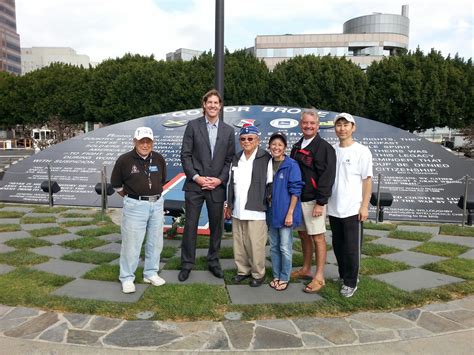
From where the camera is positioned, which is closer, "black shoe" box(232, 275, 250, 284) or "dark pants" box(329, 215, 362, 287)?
"dark pants" box(329, 215, 362, 287)

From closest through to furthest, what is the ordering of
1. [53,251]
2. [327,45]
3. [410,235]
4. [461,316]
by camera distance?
[461,316]
[53,251]
[410,235]
[327,45]

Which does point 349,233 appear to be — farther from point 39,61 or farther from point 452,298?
point 39,61

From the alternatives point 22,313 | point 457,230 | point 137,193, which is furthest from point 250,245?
point 457,230

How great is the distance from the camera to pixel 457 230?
256 inches

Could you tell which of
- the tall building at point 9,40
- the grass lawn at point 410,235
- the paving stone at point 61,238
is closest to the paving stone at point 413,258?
the grass lawn at point 410,235

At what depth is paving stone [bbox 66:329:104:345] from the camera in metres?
2.93

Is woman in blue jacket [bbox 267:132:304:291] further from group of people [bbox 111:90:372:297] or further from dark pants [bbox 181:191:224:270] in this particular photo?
dark pants [bbox 181:191:224:270]

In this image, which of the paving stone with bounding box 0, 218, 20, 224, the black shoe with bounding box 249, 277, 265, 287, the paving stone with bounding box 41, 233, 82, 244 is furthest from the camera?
the paving stone with bounding box 0, 218, 20, 224

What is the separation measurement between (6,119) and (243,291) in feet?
125

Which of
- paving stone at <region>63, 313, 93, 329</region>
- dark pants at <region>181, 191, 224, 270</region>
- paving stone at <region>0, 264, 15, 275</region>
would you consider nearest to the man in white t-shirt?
dark pants at <region>181, 191, 224, 270</region>

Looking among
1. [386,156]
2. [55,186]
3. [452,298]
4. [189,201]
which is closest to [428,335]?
[452,298]

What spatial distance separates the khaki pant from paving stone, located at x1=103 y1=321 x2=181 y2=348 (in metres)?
1.21

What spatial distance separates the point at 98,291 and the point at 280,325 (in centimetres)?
191

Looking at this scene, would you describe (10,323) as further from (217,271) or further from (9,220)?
(9,220)
